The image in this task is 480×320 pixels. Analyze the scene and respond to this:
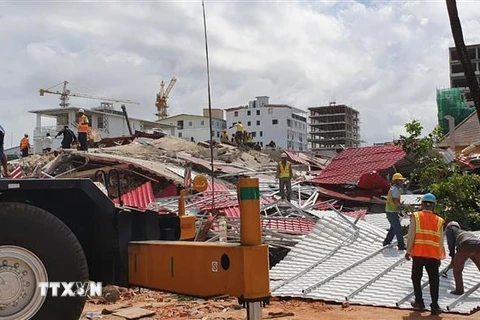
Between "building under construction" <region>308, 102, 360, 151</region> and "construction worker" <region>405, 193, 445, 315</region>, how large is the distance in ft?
399

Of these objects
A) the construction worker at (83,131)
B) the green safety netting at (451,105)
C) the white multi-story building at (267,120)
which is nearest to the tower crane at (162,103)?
the white multi-story building at (267,120)

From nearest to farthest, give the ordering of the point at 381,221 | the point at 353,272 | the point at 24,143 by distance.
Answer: the point at 353,272, the point at 381,221, the point at 24,143

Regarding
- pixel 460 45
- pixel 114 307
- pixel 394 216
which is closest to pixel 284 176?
pixel 394 216

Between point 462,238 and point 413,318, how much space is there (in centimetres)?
166

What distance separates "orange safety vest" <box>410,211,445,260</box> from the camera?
7594 mm

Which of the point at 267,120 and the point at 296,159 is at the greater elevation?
the point at 267,120

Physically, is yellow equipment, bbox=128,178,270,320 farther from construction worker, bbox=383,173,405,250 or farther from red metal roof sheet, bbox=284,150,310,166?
red metal roof sheet, bbox=284,150,310,166

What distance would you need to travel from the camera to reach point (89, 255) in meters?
4.56

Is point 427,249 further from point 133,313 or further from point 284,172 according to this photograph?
point 284,172

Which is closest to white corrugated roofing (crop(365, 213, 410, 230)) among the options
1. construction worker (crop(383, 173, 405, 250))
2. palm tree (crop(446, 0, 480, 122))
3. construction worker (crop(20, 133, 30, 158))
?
construction worker (crop(383, 173, 405, 250))

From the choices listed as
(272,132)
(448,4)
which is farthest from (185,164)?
(272,132)

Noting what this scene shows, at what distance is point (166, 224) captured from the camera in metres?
5.44

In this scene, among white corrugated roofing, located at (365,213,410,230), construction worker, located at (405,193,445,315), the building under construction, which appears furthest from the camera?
the building under construction

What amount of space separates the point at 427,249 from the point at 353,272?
213cm
